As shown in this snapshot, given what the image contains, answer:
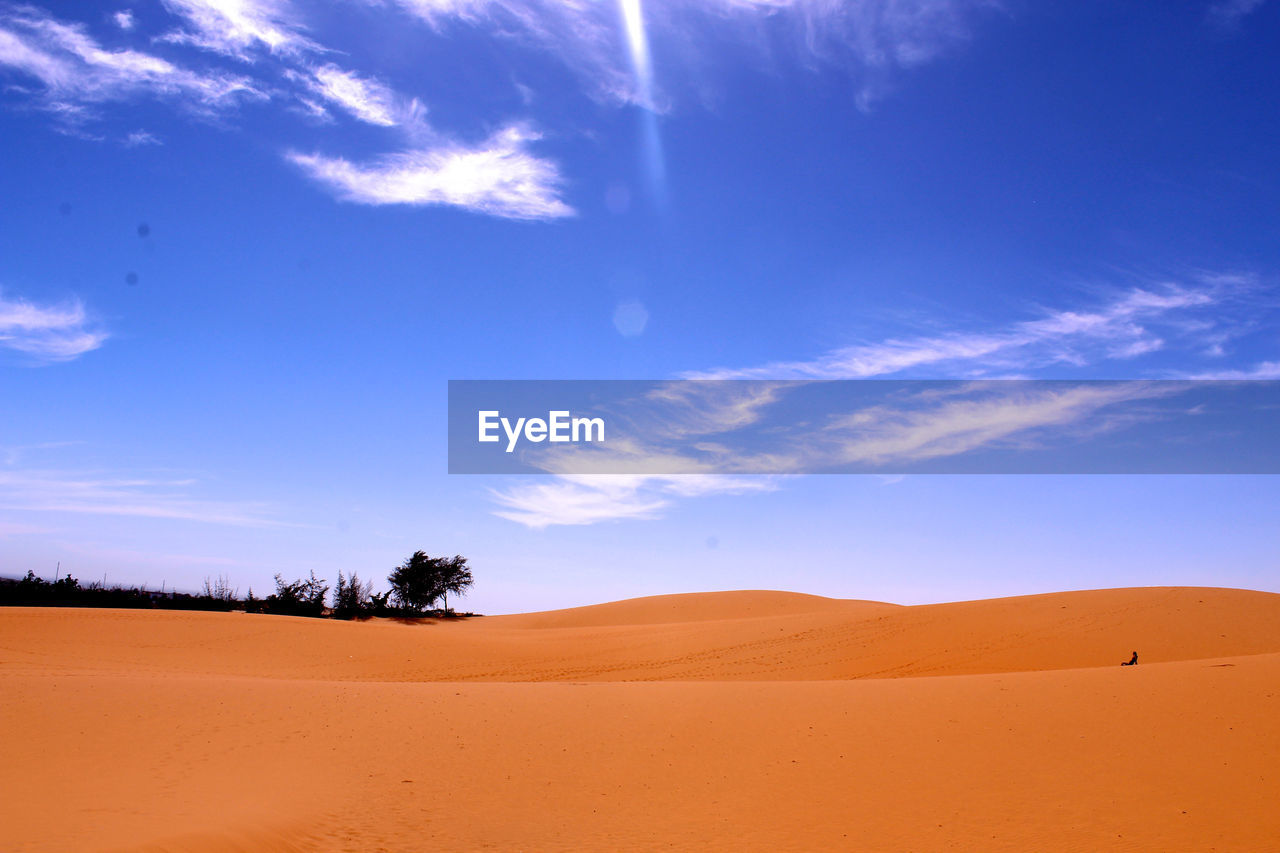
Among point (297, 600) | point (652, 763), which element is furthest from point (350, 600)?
point (652, 763)

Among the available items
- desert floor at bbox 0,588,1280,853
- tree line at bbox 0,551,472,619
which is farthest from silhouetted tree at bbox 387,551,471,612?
desert floor at bbox 0,588,1280,853

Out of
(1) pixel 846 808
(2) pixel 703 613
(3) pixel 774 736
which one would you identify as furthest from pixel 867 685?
(2) pixel 703 613

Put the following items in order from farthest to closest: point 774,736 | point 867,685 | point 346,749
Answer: point 867,685, point 774,736, point 346,749

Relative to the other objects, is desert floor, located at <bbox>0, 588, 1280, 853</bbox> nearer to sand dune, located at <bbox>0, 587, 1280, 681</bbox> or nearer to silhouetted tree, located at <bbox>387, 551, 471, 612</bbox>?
sand dune, located at <bbox>0, 587, 1280, 681</bbox>

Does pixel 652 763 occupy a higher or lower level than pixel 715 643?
higher

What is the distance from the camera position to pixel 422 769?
10.8 meters

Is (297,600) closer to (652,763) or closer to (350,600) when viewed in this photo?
(350,600)

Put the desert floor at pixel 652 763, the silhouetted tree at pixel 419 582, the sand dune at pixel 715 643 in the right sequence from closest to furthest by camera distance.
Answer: the desert floor at pixel 652 763 < the sand dune at pixel 715 643 < the silhouetted tree at pixel 419 582

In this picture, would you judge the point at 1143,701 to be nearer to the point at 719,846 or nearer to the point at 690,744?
the point at 690,744

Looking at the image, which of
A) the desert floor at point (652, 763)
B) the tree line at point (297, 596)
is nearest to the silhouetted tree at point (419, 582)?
the tree line at point (297, 596)

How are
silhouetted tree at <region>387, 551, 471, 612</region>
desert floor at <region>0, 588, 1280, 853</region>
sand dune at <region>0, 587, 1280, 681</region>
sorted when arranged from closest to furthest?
desert floor at <region>0, 588, 1280, 853</region> < sand dune at <region>0, 587, 1280, 681</region> < silhouetted tree at <region>387, 551, 471, 612</region>

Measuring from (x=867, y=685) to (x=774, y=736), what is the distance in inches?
186

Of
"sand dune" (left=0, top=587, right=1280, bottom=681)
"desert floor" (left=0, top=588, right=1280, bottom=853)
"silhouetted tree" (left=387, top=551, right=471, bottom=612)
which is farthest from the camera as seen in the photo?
"silhouetted tree" (left=387, top=551, right=471, bottom=612)

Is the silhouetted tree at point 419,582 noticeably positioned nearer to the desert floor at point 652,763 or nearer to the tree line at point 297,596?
the tree line at point 297,596
